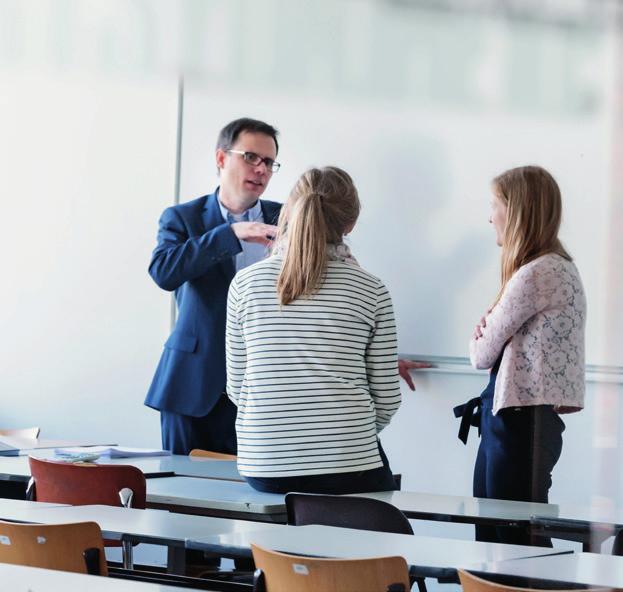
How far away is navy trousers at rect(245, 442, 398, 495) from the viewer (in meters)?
2.55

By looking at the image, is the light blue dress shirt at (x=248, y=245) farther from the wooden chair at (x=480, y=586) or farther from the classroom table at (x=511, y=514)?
the wooden chair at (x=480, y=586)

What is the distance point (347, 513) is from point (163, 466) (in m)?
1.04

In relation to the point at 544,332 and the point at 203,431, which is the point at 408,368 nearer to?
the point at 203,431

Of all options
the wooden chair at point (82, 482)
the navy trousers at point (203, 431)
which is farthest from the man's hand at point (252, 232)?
the wooden chair at point (82, 482)

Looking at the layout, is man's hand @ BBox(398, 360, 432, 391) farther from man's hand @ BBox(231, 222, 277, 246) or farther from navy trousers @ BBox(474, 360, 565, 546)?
navy trousers @ BBox(474, 360, 565, 546)

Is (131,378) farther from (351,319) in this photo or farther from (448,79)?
(448,79)

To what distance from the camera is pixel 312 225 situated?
260 centimetres

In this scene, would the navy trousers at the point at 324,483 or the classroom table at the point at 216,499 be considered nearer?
the classroom table at the point at 216,499

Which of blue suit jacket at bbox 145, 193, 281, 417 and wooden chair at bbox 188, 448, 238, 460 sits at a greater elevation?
blue suit jacket at bbox 145, 193, 281, 417

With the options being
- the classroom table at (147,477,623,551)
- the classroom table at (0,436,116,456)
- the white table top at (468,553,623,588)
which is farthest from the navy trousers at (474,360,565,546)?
the classroom table at (0,436,116,456)

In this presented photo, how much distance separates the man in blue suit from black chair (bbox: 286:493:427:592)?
137cm

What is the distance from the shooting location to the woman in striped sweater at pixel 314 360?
2539 millimetres

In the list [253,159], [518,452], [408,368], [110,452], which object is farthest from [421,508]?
[408,368]

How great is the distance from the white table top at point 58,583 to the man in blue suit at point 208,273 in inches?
83.4
